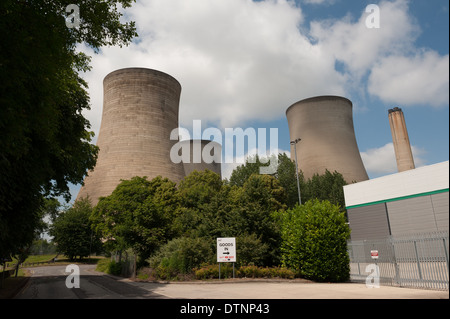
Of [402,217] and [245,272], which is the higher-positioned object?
[402,217]

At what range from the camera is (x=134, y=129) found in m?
39.3

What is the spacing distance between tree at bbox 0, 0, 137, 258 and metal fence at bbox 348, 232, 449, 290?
12.5 meters

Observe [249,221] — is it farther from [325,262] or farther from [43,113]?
[43,113]

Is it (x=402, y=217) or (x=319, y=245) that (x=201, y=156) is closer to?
(x=402, y=217)

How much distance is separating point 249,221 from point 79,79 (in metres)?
11.4

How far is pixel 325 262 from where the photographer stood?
550 inches

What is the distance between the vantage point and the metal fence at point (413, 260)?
10.4 meters

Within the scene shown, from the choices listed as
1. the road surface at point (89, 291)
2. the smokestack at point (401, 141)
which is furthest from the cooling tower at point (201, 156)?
the road surface at point (89, 291)

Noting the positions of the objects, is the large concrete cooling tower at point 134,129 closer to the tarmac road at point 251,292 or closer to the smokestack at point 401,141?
the tarmac road at point 251,292

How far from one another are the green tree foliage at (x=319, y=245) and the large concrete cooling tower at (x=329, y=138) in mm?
28662

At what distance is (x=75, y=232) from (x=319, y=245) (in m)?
41.8

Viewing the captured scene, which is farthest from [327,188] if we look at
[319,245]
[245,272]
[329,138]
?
[245,272]

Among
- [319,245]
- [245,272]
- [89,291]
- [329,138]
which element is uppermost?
[329,138]

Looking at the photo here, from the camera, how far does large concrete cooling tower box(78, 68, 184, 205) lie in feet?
129
